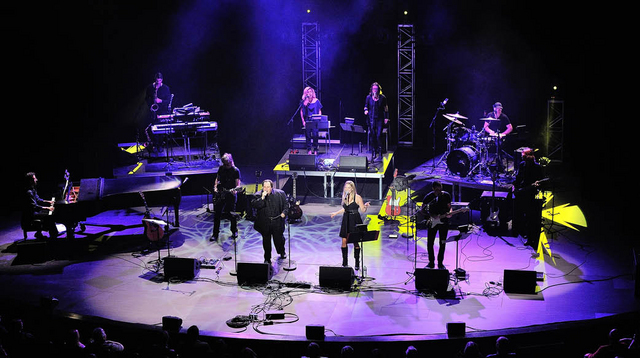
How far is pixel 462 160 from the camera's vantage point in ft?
52.1

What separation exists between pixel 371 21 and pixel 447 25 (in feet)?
7.39

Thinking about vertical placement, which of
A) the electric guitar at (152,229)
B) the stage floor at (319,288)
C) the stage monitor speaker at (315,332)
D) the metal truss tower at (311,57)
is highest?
the metal truss tower at (311,57)

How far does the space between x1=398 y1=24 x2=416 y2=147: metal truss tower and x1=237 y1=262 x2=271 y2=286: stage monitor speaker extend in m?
9.54

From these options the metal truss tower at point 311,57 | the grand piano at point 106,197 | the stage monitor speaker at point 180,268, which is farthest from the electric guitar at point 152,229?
the metal truss tower at point 311,57

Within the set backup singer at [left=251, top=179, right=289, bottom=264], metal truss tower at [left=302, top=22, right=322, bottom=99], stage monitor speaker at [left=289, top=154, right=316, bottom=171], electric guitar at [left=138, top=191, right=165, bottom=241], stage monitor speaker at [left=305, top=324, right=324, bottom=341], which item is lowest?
stage monitor speaker at [left=305, top=324, right=324, bottom=341]

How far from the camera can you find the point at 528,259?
12336 millimetres

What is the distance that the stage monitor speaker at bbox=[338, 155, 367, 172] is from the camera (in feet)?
55.3

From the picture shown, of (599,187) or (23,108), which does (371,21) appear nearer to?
(599,187)

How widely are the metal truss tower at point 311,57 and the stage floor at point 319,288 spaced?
6.57 metres

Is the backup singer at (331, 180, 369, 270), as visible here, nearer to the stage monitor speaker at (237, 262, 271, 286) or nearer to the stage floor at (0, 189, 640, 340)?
the stage floor at (0, 189, 640, 340)

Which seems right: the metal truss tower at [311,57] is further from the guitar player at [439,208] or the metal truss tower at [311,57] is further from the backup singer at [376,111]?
the guitar player at [439,208]

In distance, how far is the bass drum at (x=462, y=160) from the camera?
1573cm

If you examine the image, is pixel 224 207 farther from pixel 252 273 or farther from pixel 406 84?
pixel 406 84

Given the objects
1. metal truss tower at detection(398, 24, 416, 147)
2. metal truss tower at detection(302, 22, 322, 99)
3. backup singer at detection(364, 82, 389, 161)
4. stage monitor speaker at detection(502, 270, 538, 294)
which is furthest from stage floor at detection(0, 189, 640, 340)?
metal truss tower at detection(302, 22, 322, 99)
